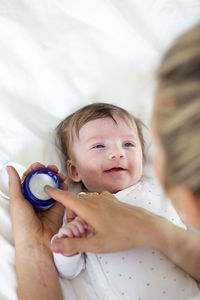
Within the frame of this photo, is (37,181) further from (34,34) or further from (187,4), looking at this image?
(187,4)

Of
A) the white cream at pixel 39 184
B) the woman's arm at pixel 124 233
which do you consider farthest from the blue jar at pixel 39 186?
the woman's arm at pixel 124 233

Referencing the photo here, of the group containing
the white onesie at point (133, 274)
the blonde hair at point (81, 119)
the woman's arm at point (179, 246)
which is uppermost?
the blonde hair at point (81, 119)

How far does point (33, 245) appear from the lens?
111cm

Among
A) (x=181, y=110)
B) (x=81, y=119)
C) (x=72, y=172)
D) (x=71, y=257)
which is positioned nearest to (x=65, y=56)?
(x=81, y=119)

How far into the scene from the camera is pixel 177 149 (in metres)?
0.65

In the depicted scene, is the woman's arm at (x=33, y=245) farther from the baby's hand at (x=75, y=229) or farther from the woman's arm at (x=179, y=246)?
the woman's arm at (x=179, y=246)

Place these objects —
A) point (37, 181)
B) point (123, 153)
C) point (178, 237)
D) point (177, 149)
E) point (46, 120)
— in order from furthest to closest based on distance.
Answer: point (46, 120) < point (123, 153) < point (37, 181) < point (178, 237) < point (177, 149)

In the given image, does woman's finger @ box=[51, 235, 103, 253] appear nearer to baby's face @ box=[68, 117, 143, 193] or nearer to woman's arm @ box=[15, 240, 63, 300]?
woman's arm @ box=[15, 240, 63, 300]

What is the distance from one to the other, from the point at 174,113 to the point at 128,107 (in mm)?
878

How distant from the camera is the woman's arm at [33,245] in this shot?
104 centimetres

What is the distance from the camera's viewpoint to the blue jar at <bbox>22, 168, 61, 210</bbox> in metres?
1.19

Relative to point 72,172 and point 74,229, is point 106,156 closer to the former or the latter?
point 72,172

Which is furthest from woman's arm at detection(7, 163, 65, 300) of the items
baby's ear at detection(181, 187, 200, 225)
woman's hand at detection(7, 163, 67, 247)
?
baby's ear at detection(181, 187, 200, 225)

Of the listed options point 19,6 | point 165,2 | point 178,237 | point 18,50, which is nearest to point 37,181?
point 178,237
